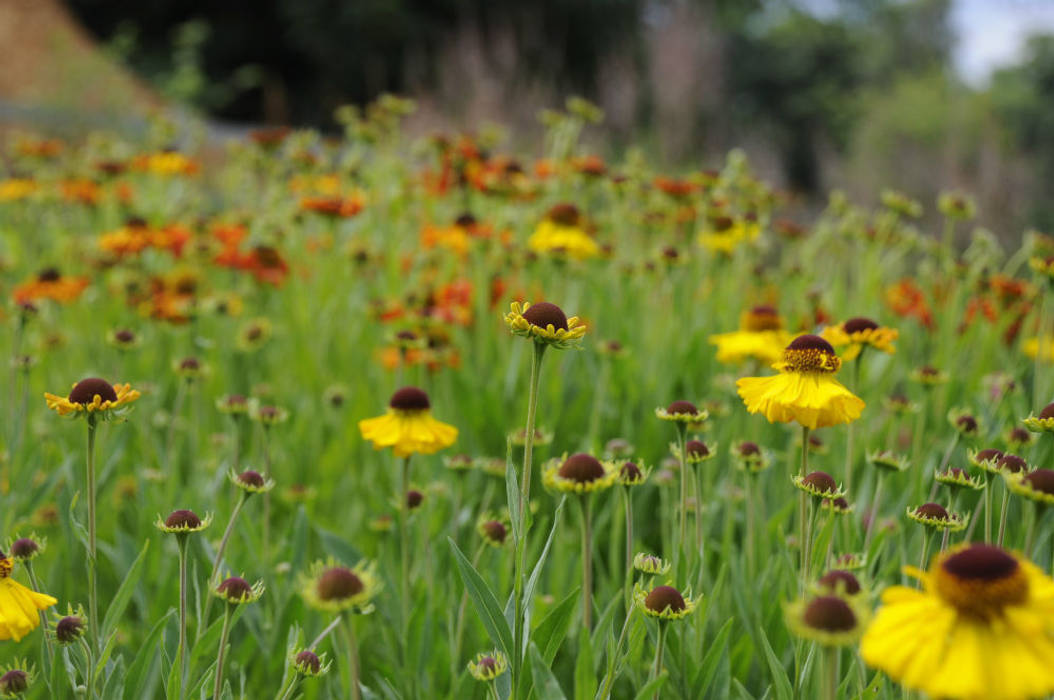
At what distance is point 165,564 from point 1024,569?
139 cm

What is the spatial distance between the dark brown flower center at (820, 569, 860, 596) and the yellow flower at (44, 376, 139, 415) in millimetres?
758

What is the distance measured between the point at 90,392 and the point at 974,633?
899mm

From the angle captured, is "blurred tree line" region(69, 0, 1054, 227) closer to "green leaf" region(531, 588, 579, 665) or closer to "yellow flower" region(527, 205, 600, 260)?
"yellow flower" region(527, 205, 600, 260)

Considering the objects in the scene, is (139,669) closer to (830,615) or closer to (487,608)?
(487,608)

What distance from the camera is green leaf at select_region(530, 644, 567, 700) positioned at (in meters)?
0.86

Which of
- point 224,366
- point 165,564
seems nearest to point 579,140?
point 224,366

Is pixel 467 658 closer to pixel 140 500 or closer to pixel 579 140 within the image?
pixel 140 500

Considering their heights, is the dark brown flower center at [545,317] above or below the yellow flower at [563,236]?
below

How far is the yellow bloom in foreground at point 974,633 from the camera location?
54cm

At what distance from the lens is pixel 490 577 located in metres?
1.24

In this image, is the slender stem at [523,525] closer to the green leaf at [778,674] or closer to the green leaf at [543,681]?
the green leaf at [543,681]

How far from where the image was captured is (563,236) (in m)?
2.01

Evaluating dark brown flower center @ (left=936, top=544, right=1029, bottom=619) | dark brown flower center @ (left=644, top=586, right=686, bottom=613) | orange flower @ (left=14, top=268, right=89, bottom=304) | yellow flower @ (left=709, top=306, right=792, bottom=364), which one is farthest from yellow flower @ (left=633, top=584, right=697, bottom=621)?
orange flower @ (left=14, top=268, right=89, bottom=304)

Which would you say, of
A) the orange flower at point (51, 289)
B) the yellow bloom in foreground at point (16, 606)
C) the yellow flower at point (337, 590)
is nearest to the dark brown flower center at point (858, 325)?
the yellow flower at point (337, 590)
